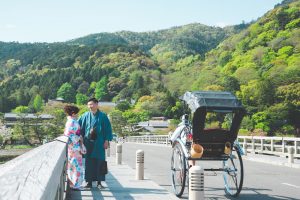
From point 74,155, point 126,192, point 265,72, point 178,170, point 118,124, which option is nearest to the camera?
point 178,170

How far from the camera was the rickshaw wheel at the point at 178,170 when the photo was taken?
9.49 meters

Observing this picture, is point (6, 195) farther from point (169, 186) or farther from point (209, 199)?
point (169, 186)

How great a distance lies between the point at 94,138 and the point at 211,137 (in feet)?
8.68

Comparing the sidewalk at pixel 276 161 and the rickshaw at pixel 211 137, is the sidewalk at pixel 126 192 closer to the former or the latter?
the rickshaw at pixel 211 137

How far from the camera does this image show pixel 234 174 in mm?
9898

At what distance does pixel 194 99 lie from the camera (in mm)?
10203

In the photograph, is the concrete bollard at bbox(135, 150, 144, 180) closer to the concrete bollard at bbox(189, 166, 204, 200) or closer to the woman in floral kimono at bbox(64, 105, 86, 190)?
the woman in floral kimono at bbox(64, 105, 86, 190)

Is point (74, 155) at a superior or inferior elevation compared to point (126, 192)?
superior

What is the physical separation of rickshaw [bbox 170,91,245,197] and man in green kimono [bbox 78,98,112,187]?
1665 mm

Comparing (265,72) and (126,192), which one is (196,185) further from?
(265,72)

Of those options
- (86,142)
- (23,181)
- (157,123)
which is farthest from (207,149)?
(157,123)

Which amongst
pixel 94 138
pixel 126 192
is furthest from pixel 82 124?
pixel 126 192

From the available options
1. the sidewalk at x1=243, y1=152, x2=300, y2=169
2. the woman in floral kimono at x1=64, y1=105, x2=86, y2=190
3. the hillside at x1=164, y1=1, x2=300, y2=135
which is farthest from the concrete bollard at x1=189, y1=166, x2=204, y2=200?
the hillside at x1=164, y1=1, x2=300, y2=135

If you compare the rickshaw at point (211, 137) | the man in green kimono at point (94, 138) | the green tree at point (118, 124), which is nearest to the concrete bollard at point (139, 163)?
the man in green kimono at point (94, 138)
